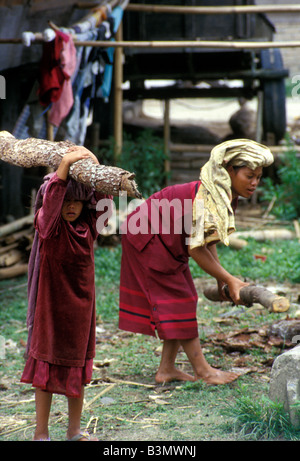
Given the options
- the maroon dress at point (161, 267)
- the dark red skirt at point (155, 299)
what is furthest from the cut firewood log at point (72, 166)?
the dark red skirt at point (155, 299)

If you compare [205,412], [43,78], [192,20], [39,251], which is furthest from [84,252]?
[192,20]

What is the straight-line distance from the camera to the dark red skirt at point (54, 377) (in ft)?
10.3

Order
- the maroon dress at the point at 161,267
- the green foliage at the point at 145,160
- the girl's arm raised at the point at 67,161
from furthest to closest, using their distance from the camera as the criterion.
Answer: the green foliage at the point at 145,160, the maroon dress at the point at 161,267, the girl's arm raised at the point at 67,161

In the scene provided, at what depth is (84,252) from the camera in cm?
319

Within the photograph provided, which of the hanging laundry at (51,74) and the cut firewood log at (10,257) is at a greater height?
the hanging laundry at (51,74)

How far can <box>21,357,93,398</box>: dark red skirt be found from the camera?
10.3ft

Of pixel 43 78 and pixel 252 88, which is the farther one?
pixel 252 88

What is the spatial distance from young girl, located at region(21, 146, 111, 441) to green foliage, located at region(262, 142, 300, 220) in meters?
6.23

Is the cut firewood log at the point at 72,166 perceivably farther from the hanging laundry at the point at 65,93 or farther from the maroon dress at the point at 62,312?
the hanging laundry at the point at 65,93

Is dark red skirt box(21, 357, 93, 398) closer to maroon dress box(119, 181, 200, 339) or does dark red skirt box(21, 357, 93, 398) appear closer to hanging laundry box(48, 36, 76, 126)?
maroon dress box(119, 181, 200, 339)

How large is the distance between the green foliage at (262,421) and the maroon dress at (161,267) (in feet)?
2.66
